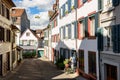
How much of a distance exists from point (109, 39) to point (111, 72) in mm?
1972

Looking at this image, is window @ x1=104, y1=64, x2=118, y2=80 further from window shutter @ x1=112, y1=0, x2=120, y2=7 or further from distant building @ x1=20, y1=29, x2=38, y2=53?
distant building @ x1=20, y1=29, x2=38, y2=53

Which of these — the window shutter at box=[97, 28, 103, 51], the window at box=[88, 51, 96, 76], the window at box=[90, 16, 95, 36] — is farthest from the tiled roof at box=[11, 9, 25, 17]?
the window shutter at box=[97, 28, 103, 51]

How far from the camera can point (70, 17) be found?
29141 millimetres

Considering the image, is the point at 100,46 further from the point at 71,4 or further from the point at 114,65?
the point at 71,4

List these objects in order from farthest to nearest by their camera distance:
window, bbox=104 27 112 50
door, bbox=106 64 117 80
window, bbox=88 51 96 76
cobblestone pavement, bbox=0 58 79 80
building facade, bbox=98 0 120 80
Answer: cobblestone pavement, bbox=0 58 79 80, window, bbox=88 51 96 76, window, bbox=104 27 112 50, door, bbox=106 64 117 80, building facade, bbox=98 0 120 80

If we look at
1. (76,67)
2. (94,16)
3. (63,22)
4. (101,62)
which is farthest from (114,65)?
(63,22)

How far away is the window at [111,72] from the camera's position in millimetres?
16303

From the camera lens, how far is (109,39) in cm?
1708

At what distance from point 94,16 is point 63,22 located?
14117 mm

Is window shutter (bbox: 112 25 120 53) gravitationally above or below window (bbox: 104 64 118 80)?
above

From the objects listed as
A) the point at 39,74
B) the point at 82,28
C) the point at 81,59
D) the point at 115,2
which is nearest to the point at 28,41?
the point at 39,74

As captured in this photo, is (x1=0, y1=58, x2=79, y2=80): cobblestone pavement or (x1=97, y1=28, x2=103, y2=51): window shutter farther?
(x1=0, y1=58, x2=79, y2=80): cobblestone pavement

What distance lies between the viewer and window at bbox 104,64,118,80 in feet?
53.5

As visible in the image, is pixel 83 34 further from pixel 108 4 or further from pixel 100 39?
pixel 108 4
